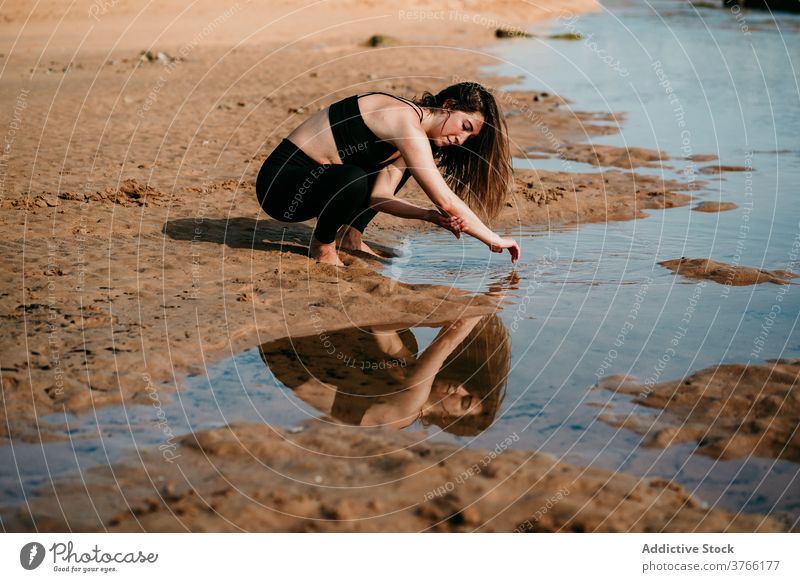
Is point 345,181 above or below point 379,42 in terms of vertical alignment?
below

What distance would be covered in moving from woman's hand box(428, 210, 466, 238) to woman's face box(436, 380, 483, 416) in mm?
1358

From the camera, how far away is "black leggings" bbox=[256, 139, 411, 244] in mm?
5344

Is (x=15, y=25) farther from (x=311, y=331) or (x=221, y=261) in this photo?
(x=311, y=331)

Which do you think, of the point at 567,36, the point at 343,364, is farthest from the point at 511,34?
the point at 343,364

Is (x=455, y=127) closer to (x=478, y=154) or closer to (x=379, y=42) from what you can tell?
(x=478, y=154)

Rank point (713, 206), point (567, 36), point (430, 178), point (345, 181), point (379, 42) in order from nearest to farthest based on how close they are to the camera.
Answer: point (430, 178)
point (345, 181)
point (713, 206)
point (379, 42)
point (567, 36)

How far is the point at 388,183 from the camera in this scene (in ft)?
19.0

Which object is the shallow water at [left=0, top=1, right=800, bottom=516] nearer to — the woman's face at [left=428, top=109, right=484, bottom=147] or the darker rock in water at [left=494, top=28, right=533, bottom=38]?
the woman's face at [left=428, top=109, right=484, bottom=147]

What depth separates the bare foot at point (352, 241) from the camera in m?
5.92

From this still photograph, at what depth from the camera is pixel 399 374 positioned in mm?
4129

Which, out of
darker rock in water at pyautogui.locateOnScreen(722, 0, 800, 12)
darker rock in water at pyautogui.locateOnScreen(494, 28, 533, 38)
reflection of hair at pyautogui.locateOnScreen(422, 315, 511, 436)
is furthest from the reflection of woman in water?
darker rock in water at pyautogui.locateOnScreen(722, 0, 800, 12)

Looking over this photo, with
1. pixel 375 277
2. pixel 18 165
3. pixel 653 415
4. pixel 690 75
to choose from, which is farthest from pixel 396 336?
pixel 690 75

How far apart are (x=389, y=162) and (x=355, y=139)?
323mm

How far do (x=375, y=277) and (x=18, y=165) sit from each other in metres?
4.06
